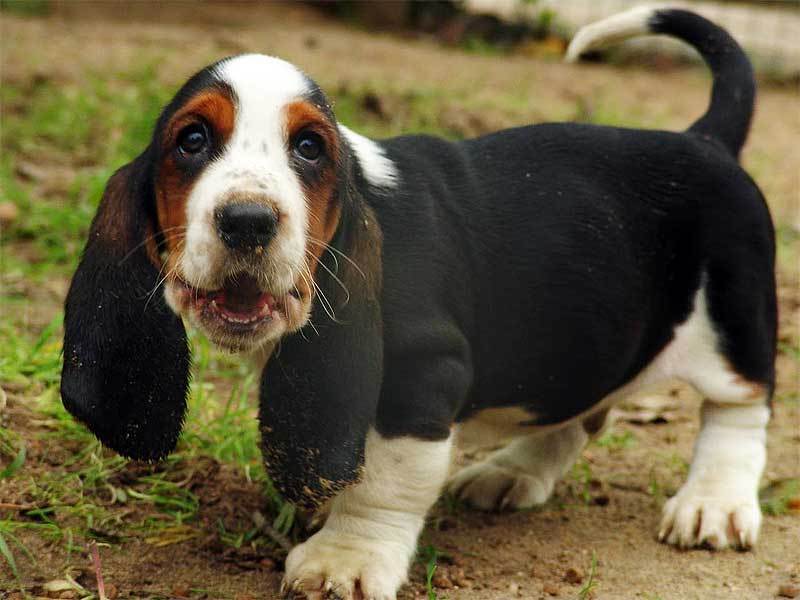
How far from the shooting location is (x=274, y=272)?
124 inches

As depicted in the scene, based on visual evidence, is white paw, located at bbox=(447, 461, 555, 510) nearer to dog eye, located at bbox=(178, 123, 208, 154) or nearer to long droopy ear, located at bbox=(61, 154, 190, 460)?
long droopy ear, located at bbox=(61, 154, 190, 460)

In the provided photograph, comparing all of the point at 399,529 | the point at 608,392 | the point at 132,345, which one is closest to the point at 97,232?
the point at 132,345

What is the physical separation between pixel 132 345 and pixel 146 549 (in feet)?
2.61

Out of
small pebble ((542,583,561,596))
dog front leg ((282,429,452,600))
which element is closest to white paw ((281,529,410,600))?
dog front leg ((282,429,452,600))

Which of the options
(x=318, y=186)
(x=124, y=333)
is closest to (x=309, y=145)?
(x=318, y=186)

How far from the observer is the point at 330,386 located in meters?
3.50

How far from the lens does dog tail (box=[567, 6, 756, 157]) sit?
4715 millimetres

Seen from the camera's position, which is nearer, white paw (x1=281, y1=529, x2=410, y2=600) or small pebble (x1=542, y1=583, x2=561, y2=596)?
white paw (x1=281, y1=529, x2=410, y2=600)

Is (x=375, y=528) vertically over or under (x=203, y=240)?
under

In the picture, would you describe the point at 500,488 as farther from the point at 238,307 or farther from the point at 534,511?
the point at 238,307

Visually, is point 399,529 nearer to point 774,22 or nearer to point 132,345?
point 132,345

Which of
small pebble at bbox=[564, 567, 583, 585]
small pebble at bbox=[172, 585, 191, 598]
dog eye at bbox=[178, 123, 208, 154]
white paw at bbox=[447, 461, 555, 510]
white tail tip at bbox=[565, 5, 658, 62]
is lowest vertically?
white paw at bbox=[447, 461, 555, 510]

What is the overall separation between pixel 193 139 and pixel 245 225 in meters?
0.40

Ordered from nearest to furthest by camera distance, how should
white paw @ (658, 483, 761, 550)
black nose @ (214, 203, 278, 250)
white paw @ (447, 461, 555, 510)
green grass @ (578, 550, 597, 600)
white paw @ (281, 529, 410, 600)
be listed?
1. black nose @ (214, 203, 278, 250)
2. white paw @ (281, 529, 410, 600)
3. green grass @ (578, 550, 597, 600)
4. white paw @ (658, 483, 761, 550)
5. white paw @ (447, 461, 555, 510)
